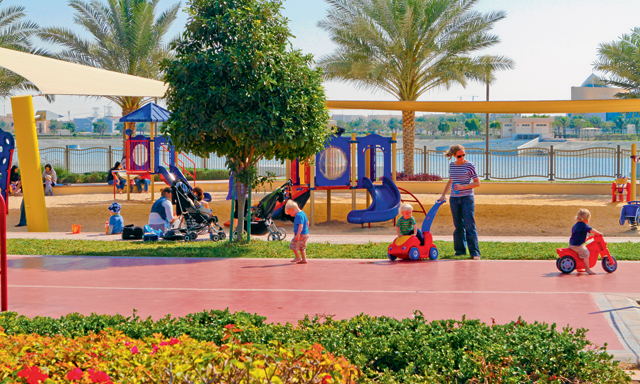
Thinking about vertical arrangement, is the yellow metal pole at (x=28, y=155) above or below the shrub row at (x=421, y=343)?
above

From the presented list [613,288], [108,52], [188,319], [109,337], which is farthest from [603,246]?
[108,52]

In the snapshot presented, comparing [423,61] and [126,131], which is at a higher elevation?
[423,61]

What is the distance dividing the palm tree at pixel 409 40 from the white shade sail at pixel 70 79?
10.1 meters

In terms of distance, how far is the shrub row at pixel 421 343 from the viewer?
4.26 m

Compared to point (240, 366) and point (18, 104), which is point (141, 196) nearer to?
point (18, 104)

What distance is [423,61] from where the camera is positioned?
25750 mm

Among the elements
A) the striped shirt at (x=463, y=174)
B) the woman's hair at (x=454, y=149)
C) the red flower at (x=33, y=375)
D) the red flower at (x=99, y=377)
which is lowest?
the red flower at (x=33, y=375)

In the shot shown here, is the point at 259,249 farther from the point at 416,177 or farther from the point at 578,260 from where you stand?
the point at 416,177

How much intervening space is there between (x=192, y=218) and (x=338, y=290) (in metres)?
5.71

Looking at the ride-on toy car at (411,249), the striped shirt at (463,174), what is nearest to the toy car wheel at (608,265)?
the striped shirt at (463,174)

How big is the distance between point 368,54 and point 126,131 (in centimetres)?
1004

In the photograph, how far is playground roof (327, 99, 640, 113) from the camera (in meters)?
15.0

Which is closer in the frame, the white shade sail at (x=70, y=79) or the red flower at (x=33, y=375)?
the red flower at (x=33, y=375)

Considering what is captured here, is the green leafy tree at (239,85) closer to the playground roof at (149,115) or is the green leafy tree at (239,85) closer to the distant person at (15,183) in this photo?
the playground roof at (149,115)
